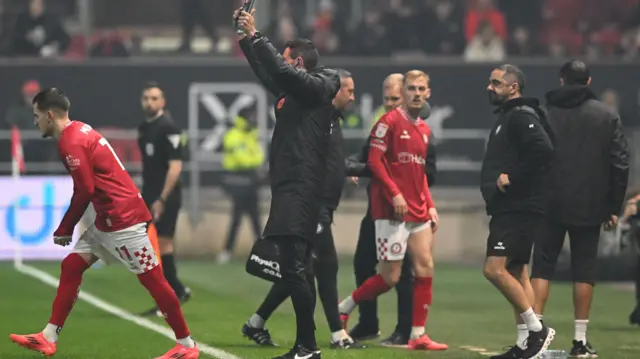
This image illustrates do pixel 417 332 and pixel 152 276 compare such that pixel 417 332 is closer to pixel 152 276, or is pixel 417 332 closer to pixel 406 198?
pixel 406 198

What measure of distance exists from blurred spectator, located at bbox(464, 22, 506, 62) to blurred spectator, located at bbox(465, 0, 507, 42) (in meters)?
0.10

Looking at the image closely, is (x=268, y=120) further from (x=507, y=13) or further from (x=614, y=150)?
(x=614, y=150)

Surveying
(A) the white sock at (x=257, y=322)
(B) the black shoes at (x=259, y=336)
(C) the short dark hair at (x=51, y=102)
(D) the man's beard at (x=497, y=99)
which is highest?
(D) the man's beard at (x=497, y=99)

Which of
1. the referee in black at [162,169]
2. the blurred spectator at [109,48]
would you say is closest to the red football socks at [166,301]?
the referee in black at [162,169]

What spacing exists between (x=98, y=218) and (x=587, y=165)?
4.10 metres

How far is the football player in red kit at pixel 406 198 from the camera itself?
478 inches

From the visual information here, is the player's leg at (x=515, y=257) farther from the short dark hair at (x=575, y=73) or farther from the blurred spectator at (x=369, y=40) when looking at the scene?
the blurred spectator at (x=369, y=40)

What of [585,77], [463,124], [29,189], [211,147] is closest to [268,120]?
[211,147]

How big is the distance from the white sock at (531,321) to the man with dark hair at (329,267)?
161 centimetres

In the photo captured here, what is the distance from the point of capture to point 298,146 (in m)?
10.5

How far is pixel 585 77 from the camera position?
39.8ft

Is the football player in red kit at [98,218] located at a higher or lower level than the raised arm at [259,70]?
lower

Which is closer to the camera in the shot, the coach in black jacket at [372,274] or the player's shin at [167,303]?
the player's shin at [167,303]

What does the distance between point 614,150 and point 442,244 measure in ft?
41.5
